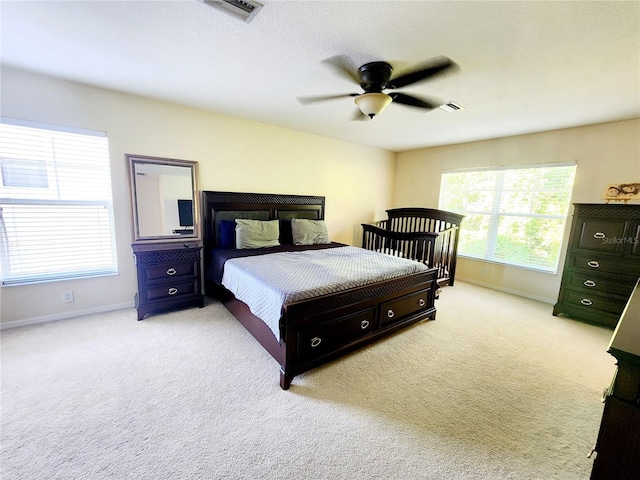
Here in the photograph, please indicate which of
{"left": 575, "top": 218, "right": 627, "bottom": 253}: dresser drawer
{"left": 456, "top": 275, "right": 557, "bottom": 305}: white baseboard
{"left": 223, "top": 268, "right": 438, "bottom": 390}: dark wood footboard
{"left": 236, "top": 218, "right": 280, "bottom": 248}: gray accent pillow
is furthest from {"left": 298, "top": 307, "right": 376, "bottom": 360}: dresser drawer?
{"left": 456, "top": 275, "right": 557, "bottom": 305}: white baseboard

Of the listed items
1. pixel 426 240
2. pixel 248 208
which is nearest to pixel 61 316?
pixel 248 208

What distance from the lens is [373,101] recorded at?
2039 millimetres

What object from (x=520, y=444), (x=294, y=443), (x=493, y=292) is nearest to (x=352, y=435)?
(x=294, y=443)

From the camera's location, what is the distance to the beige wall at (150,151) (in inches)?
98.8

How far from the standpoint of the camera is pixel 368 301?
2289 millimetres

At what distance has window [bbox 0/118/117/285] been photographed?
2.46 metres

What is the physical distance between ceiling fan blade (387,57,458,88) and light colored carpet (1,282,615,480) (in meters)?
2.24

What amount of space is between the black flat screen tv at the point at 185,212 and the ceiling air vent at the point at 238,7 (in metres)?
2.29

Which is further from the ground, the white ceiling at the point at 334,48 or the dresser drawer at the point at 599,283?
the white ceiling at the point at 334,48

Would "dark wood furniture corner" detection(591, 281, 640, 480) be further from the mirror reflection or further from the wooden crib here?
the mirror reflection

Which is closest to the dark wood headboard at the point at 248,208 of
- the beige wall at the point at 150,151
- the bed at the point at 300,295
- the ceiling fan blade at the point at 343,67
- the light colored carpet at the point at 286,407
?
the bed at the point at 300,295

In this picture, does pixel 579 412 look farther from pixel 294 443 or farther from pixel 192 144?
pixel 192 144

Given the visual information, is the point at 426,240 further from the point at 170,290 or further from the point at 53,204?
the point at 53,204

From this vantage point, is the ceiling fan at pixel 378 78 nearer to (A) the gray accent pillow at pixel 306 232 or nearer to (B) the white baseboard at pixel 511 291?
(A) the gray accent pillow at pixel 306 232
